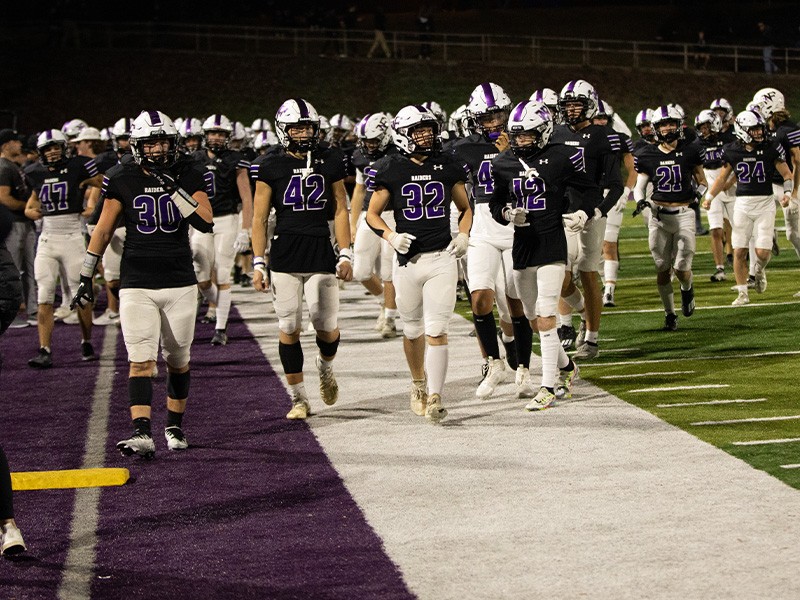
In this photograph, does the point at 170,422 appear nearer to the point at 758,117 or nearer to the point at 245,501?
the point at 245,501

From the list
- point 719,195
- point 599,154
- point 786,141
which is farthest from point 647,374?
point 719,195

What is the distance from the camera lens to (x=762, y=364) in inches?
429

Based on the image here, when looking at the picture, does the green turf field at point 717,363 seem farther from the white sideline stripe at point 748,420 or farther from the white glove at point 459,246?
the white glove at point 459,246

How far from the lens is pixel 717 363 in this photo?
11031 millimetres

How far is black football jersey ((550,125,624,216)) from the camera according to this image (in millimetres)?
10758

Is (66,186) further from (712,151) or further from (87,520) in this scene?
(712,151)

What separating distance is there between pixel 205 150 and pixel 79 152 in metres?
1.71

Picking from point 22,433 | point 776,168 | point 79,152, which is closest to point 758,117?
point 776,168

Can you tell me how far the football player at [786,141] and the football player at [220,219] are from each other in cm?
568

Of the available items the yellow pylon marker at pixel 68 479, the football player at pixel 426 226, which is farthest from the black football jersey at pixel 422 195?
the yellow pylon marker at pixel 68 479

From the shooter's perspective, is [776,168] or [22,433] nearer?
[22,433]

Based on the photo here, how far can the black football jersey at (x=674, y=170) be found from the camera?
41.5 ft

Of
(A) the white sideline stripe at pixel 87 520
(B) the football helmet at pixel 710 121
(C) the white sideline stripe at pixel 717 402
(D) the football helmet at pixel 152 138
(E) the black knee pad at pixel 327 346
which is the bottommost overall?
(A) the white sideline stripe at pixel 87 520

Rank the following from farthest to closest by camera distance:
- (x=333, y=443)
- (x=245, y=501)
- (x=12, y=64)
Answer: (x=12, y=64) → (x=333, y=443) → (x=245, y=501)
